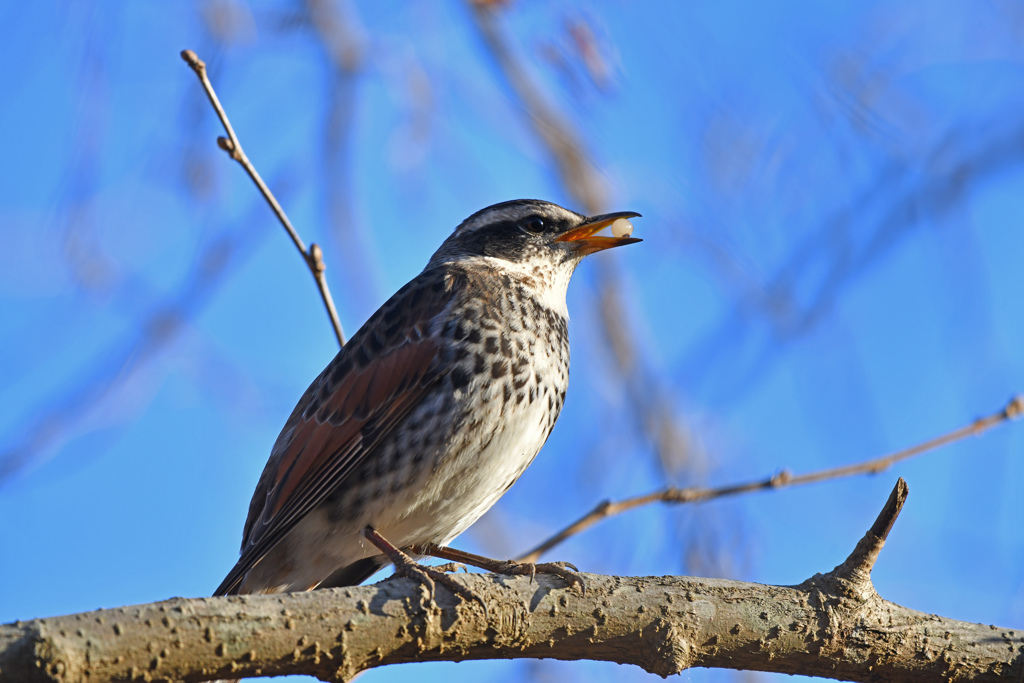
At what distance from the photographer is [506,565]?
489 cm

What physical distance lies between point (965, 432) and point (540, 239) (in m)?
3.05

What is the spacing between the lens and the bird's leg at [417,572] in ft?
12.9

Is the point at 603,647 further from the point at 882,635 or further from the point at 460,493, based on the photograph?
the point at 460,493

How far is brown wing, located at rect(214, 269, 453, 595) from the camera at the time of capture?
5223mm

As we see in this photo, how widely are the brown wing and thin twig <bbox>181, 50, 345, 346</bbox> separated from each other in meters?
0.58

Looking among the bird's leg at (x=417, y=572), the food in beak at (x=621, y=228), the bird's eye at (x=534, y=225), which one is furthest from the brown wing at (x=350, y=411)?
the food in beak at (x=621, y=228)

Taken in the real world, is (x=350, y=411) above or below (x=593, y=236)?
Answer: below

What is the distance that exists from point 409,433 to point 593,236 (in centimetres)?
233

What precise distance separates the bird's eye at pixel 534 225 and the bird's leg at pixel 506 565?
2351 mm

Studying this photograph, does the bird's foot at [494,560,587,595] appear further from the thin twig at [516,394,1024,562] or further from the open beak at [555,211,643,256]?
the open beak at [555,211,643,256]

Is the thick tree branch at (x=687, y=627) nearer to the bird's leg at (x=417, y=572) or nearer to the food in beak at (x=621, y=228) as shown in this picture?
the bird's leg at (x=417, y=572)

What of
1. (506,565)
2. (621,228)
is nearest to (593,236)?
(621,228)

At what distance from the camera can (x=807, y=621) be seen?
159 inches

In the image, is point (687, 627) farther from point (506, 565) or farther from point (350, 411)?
point (350, 411)
